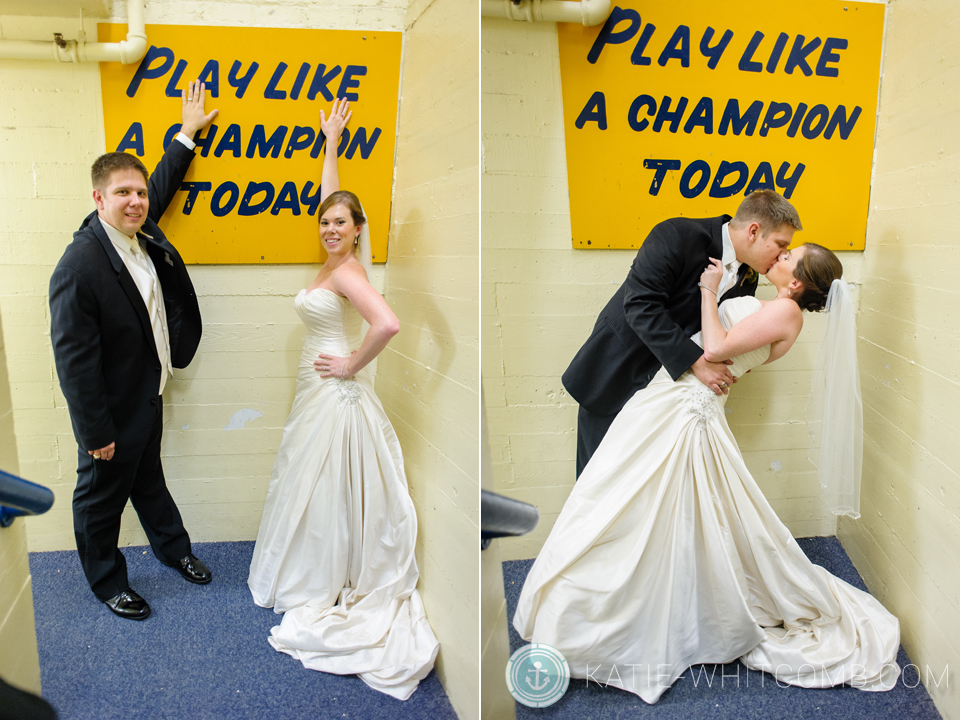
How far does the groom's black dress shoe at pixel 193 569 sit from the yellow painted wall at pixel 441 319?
34 cm

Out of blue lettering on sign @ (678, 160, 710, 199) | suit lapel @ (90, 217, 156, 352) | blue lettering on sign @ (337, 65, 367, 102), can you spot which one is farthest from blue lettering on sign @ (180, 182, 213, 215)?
blue lettering on sign @ (678, 160, 710, 199)

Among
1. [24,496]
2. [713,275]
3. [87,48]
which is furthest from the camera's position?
[713,275]

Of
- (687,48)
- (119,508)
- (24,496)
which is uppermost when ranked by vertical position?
(687,48)

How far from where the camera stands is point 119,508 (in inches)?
33.8

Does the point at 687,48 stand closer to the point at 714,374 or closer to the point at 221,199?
the point at 714,374

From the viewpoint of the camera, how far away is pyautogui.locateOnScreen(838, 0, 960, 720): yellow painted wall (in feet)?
2.82

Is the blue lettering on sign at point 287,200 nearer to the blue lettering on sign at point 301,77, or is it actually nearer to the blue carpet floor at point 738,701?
the blue lettering on sign at point 301,77

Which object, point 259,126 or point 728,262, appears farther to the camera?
point 728,262

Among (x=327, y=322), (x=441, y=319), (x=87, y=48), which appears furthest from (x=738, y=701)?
(x=87, y=48)

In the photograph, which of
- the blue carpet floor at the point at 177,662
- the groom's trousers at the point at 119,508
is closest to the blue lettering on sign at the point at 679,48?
the groom's trousers at the point at 119,508

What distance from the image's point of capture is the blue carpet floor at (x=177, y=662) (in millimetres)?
790

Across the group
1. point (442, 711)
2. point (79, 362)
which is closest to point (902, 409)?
point (442, 711)

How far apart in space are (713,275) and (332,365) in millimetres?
637

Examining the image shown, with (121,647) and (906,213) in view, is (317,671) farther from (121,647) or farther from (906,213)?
(906,213)
